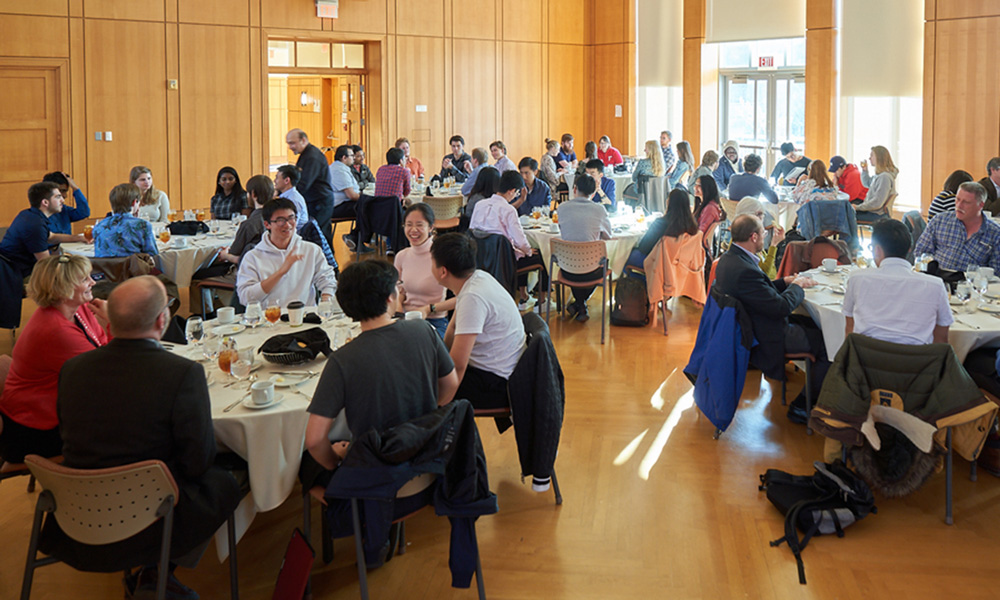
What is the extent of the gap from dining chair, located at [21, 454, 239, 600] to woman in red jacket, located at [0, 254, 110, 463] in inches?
25.5

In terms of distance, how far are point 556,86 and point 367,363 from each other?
14.6m

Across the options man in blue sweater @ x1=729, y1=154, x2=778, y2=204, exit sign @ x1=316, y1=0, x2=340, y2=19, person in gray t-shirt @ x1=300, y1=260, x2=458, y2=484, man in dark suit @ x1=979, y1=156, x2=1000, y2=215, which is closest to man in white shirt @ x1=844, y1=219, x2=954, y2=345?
person in gray t-shirt @ x1=300, y1=260, x2=458, y2=484

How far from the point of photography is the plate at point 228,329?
4453 millimetres

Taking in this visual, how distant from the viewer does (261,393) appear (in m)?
3.50

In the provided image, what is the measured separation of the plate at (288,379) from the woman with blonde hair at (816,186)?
6.51 meters

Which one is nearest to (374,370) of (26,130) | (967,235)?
(967,235)

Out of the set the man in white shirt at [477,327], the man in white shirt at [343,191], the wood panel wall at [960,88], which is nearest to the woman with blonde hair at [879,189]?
the wood panel wall at [960,88]

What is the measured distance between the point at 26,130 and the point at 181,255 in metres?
6.06

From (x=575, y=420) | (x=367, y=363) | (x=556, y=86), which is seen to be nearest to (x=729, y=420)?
(x=575, y=420)

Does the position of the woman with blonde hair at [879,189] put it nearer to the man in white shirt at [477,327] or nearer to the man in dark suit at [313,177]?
the man in dark suit at [313,177]

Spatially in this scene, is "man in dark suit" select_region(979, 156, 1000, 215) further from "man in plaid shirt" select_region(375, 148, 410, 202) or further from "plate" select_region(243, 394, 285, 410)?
"plate" select_region(243, 394, 285, 410)

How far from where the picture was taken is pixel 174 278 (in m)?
7.02

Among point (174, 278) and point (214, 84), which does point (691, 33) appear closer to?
point (214, 84)

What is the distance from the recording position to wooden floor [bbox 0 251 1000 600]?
3627 millimetres
